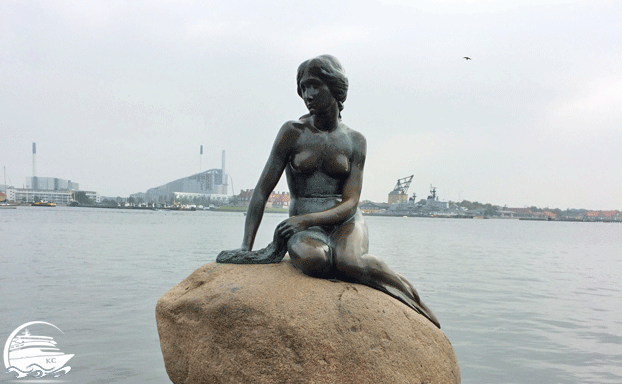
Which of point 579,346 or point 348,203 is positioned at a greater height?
point 348,203

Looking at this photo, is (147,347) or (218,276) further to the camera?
(147,347)

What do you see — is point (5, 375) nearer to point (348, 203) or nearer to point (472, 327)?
point (348, 203)

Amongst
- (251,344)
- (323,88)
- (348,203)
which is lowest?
(251,344)

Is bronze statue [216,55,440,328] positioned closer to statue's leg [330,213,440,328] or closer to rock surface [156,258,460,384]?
statue's leg [330,213,440,328]

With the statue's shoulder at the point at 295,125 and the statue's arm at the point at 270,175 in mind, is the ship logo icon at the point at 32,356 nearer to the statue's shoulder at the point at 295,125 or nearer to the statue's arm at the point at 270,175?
the statue's arm at the point at 270,175

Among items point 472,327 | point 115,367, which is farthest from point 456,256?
point 115,367

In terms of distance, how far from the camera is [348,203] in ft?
15.6

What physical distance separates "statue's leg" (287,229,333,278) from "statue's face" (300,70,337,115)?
1166mm

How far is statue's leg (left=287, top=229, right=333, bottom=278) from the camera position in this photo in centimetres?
435

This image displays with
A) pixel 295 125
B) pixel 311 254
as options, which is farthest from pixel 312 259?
pixel 295 125

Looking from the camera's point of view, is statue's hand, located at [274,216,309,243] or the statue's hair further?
the statue's hair

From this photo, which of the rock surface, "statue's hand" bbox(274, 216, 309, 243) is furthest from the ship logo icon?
"statue's hand" bbox(274, 216, 309, 243)

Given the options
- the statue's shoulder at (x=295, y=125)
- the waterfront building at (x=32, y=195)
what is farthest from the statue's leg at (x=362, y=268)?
the waterfront building at (x=32, y=195)

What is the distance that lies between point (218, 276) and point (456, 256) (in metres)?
16.9
